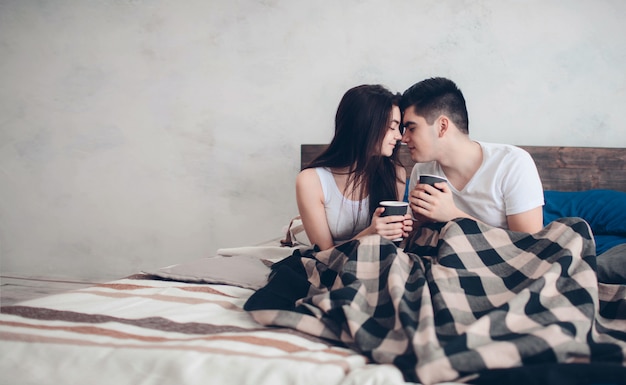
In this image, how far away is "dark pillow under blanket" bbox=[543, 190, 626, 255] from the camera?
1.78m

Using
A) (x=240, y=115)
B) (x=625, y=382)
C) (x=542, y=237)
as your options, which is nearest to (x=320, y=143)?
(x=240, y=115)

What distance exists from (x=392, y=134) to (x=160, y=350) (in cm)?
103

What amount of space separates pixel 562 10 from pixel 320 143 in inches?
54.3

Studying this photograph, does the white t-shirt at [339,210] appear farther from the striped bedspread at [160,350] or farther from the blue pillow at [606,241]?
the blue pillow at [606,241]

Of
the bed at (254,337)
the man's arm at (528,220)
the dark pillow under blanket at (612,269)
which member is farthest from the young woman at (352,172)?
the dark pillow under blanket at (612,269)

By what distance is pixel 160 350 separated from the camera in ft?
2.81

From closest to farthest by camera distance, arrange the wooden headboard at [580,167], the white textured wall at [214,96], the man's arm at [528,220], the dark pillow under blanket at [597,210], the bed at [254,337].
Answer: the bed at [254,337], the man's arm at [528,220], the dark pillow under blanket at [597,210], the wooden headboard at [580,167], the white textured wall at [214,96]

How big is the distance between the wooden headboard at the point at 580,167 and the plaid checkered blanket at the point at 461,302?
1.28 m

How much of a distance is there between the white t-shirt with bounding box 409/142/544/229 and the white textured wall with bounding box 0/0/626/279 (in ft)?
3.15

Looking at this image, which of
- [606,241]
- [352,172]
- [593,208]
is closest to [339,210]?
[352,172]

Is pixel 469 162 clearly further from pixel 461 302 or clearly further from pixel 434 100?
pixel 461 302

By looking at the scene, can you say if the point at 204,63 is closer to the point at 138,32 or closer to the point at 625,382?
the point at 138,32

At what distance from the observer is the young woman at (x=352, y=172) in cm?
155

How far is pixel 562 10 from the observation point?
2.36 meters
